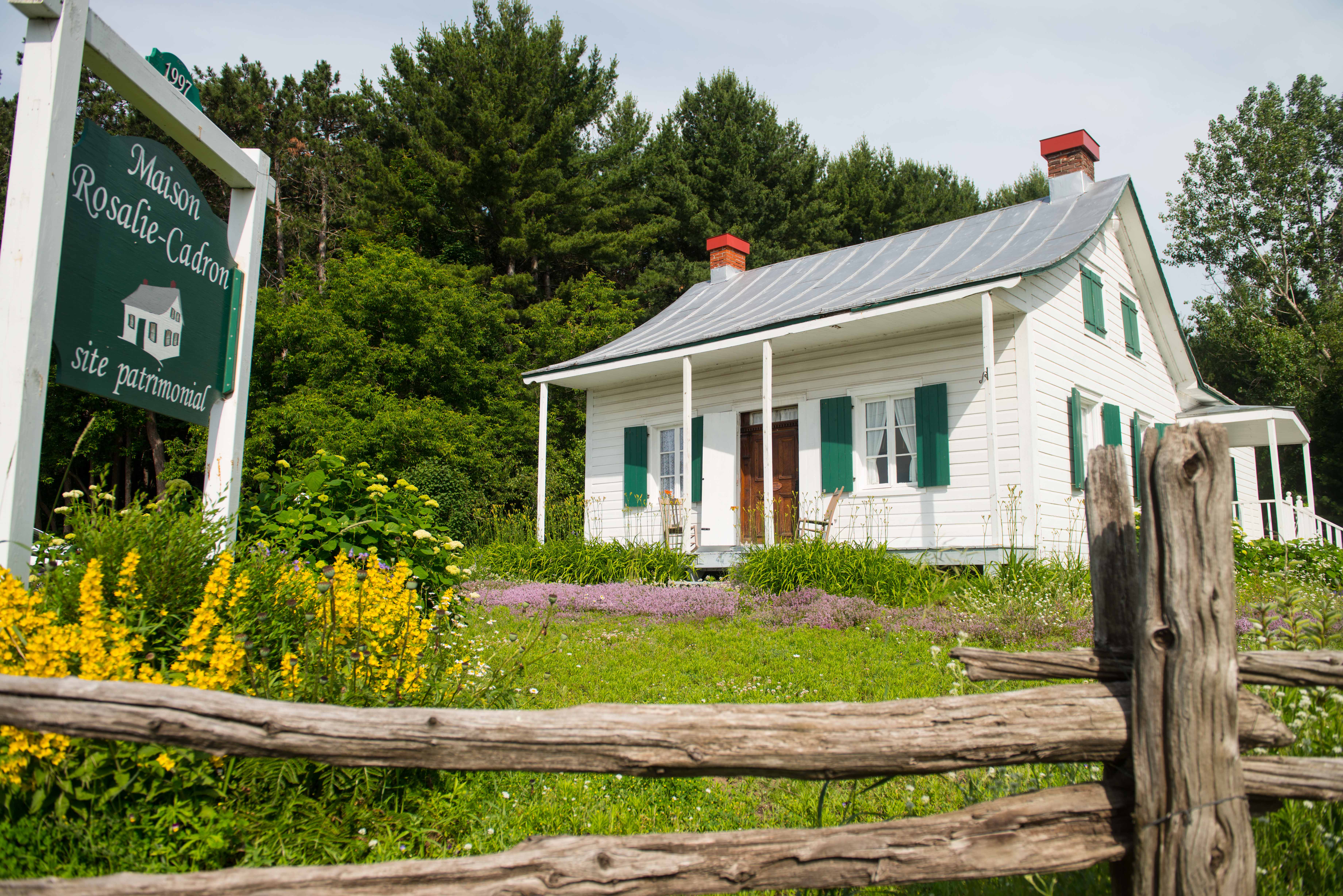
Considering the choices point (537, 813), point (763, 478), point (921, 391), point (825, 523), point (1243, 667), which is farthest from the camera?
point (763, 478)

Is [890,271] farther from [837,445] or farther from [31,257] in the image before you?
[31,257]

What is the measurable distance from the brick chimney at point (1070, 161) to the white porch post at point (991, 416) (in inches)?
185

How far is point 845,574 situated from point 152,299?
6.46 metres

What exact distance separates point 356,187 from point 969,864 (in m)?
27.7

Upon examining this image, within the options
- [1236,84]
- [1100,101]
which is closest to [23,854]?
[1100,101]

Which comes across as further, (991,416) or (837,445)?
(837,445)

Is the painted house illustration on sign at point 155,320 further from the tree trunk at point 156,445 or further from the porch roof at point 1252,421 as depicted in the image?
the tree trunk at point 156,445

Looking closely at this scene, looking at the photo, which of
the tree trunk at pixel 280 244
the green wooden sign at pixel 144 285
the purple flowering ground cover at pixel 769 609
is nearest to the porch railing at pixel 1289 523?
the purple flowering ground cover at pixel 769 609

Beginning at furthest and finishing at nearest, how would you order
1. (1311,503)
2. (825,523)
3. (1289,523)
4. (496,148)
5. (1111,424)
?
1. (496,148)
2. (1311,503)
3. (1289,523)
4. (1111,424)
5. (825,523)

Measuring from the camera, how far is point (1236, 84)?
2895 centimetres

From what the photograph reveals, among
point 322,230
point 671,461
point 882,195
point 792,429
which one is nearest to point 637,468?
point 671,461

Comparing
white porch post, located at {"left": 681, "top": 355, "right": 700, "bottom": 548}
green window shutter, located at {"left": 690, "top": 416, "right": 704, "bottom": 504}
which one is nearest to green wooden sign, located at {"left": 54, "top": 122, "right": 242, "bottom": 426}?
white porch post, located at {"left": 681, "top": 355, "right": 700, "bottom": 548}

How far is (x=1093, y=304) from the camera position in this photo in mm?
11984

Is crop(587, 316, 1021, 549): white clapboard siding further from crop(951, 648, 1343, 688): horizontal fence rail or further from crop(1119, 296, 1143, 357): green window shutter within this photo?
Answer: crop(951, 648, 1343, 688): horizontal fence rail
